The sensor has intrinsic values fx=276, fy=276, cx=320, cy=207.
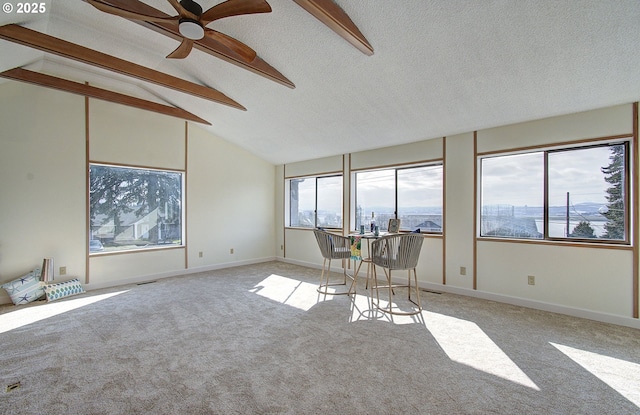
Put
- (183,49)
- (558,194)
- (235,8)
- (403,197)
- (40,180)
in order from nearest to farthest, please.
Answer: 1. (235,8)
2. (183,49)
3. (558,194)
4. (40,180)
5. (403,197)

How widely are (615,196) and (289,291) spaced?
4.21m

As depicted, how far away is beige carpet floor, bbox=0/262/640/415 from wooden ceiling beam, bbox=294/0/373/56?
9.20ft

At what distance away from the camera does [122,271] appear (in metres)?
4.64

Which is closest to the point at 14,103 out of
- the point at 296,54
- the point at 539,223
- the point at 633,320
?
the point at 296,54

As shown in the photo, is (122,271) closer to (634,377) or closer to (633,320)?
(634,377)

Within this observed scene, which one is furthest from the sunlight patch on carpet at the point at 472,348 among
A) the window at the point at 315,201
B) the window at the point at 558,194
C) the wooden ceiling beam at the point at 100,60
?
the wooden ceiling beam at the point at 100,60

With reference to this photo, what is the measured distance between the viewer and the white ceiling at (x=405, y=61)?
224cm

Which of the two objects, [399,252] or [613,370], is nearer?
[613,370]

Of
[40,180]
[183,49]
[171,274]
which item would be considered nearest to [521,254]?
[183,49]

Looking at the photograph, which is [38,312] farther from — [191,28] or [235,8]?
[235,8]

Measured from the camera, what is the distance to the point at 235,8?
210 cm

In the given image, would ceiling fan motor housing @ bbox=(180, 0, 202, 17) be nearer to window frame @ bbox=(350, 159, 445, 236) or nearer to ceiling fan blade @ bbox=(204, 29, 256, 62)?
ceiling fan blade @ bbox=(204, 29, 256, 62)

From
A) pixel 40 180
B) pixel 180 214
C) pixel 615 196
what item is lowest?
pixel 180 214

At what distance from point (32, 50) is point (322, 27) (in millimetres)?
3346
